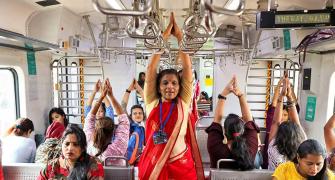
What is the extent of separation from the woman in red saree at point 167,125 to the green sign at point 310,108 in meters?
3.01

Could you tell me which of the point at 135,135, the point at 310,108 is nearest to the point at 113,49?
the point at 135,135

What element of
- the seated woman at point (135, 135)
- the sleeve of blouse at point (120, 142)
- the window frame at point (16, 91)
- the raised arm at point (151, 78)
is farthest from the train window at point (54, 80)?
the raised arm at point (151, 78)

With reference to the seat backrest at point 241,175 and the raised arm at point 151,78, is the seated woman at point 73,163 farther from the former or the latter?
the seat backrest at point 241,175

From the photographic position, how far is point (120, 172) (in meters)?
2.32

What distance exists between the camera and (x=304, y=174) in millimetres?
2037

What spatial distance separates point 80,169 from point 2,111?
2.86 metres

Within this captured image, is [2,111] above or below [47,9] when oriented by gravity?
below

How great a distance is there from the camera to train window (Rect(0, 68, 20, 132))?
13.5 ft

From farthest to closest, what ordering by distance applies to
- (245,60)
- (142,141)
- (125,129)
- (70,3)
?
(245,60), (70,3), (142,141), (125,129)

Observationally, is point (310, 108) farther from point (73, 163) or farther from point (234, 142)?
point (73, 163)

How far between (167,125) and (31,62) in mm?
3275

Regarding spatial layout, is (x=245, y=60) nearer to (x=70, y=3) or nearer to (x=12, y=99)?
(x=70, y=3)

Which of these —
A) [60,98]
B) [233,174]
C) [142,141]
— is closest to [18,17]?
[60,98]

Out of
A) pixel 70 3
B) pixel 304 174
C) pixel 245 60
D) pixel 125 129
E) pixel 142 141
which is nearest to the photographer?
pixel 304 174
